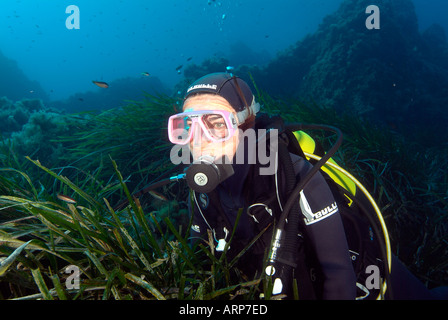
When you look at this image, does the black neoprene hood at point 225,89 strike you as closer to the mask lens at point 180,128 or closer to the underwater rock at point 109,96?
the mask lens at point 180,128

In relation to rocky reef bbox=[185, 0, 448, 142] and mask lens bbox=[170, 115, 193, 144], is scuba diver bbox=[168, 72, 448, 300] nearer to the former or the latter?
mask lens bbox=[170, 115, 193, 144]

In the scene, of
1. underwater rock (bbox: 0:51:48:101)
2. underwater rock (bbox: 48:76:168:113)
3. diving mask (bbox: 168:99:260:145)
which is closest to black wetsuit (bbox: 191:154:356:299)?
diving mask (bbox: 168:99:260:145)

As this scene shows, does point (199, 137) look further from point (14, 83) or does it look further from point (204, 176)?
point (14, 83)

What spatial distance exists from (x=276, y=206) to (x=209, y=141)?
0.79 metres

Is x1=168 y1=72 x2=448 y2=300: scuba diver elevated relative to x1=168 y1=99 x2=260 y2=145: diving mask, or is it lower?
lower

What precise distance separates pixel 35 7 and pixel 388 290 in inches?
7386

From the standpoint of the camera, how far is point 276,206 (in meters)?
1.83

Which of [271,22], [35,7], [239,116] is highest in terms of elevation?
[35,7]

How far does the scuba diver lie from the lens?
1.57m

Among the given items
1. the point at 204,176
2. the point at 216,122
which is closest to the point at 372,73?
the point at 216,122

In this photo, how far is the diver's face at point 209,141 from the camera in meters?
2.05

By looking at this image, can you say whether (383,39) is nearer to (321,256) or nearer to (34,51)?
(321,256)
